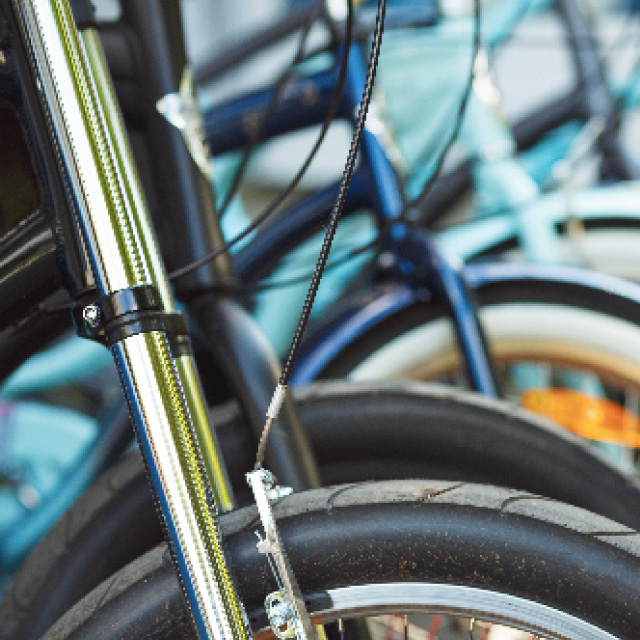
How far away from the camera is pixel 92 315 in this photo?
0.41 meters

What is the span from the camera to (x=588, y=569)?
382 mm

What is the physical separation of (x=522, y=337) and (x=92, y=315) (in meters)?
0.59

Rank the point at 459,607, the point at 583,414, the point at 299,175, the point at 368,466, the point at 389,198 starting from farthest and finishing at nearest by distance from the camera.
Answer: the point at 583,414, the point at 389,198, the point at 368,466, the point at 299,175, the point at 459,607

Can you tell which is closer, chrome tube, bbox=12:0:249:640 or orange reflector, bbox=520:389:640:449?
chrome tube, bbox=12:0:249:640

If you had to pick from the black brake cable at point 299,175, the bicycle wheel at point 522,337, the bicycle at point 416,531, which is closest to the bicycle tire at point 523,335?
the bicycle wheel at point 522,337

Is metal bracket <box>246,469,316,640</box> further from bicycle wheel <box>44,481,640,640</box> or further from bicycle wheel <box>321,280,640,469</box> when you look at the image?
bicycle wheel <box>321,280,640,469</box>

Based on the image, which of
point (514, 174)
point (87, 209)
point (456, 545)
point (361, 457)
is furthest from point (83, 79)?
point (514, 174)

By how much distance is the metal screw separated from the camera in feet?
1.34

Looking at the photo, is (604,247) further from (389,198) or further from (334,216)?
(334,216)

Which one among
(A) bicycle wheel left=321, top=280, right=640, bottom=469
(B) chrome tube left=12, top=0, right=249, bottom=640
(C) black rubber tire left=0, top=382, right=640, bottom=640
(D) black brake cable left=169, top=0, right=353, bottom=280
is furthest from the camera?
(A) bicycle wheel left=321, top=280, right=640, bottom=469

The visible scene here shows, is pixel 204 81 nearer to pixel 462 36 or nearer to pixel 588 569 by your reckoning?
pixel 462 36

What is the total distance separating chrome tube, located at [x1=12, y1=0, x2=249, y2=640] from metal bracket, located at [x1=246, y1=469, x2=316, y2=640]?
0.02 metres

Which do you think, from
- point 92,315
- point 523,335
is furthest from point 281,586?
point 523,335

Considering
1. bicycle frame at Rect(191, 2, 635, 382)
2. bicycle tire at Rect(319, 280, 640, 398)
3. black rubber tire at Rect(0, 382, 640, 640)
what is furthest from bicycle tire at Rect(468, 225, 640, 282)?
black rubber tire at Rect(0, 382, 640, 640)
